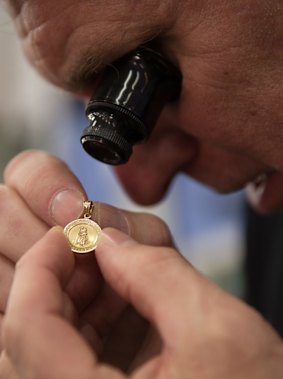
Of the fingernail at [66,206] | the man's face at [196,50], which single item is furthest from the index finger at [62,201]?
the man's face at [196,50]

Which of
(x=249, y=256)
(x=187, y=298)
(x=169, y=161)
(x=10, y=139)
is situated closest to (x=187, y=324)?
(x=187, y=298)

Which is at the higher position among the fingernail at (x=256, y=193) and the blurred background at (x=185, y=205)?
the fingernail at (x=256, y=193)

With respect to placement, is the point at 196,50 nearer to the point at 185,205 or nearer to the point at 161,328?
the point at 161,328

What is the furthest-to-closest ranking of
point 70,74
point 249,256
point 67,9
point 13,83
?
point 13,83 < point 249,256 < point 70,74 < point 67,9

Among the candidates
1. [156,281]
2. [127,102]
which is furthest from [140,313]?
[127,102]

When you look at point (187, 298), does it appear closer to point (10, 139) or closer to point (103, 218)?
point (103, 218)

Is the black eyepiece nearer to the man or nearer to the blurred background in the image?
the man

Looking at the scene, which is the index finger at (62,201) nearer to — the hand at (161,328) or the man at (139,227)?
the man at (139,227)

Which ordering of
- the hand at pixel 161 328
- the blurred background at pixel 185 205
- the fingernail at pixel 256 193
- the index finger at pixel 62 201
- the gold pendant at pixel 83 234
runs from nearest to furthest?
1. the hand at pixel 161 328
2. the gold pendant at pixel 83 234
3. the index finger at pixel 62 201
4. the fingernail at pixel 256 193
5. the blurred background at pixel 185 205
